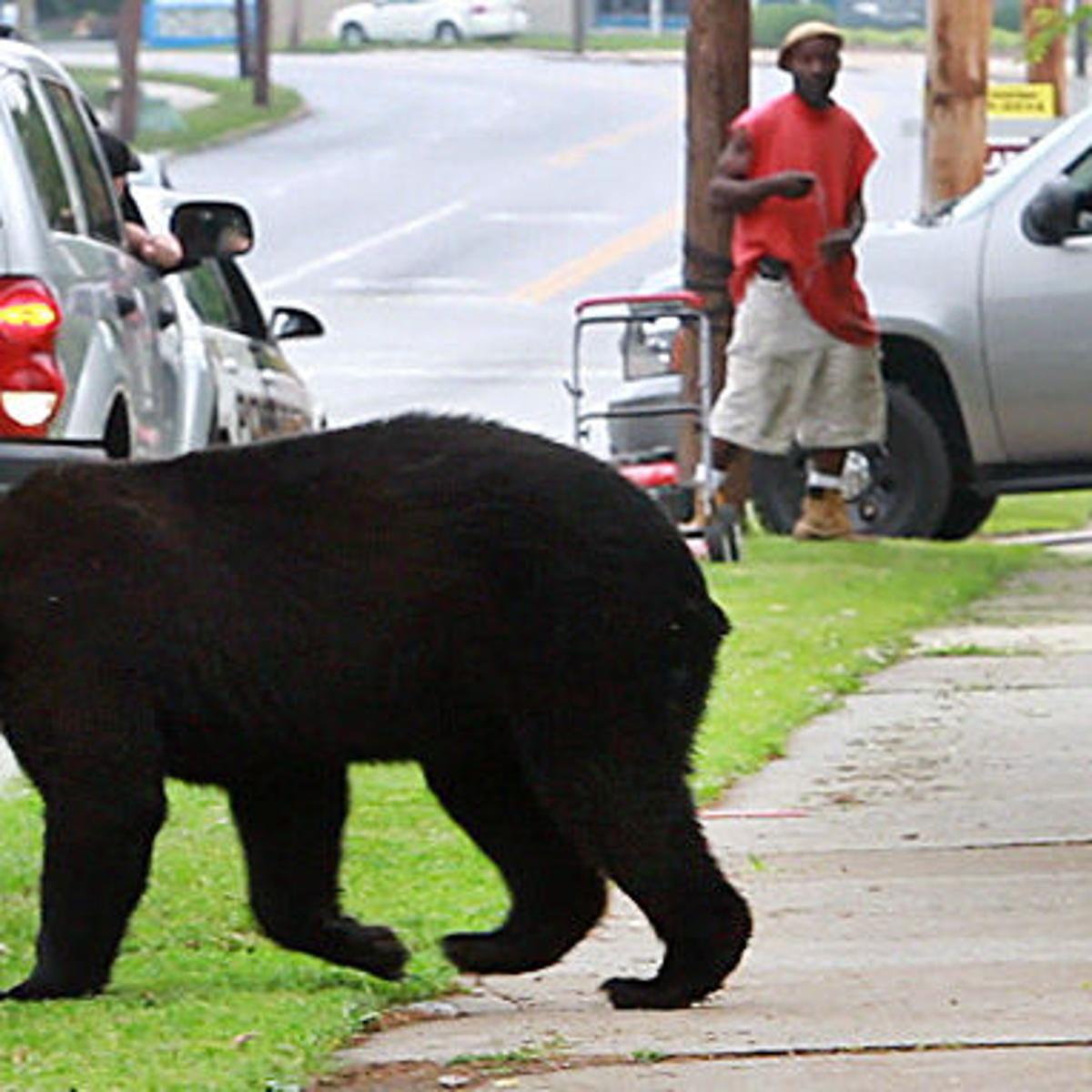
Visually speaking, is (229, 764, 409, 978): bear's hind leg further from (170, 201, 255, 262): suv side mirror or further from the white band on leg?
the white band on leg

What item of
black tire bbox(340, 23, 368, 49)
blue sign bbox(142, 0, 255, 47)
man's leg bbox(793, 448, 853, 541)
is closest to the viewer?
man's leg bbox(793, 448, 853, 541)

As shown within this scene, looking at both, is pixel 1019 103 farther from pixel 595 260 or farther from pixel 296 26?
pixel 296 26

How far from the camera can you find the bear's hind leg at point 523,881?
22.5 ft

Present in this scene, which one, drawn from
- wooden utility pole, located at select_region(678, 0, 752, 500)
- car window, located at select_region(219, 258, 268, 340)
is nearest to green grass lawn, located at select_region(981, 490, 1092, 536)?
wooden utility pole, located at select_region(678, 0, 752, 500)

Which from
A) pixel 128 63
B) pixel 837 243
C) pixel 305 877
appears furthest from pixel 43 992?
pixel 128 63

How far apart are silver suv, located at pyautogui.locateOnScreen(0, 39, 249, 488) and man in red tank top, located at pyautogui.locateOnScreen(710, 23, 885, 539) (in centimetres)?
373

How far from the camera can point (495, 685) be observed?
6.50 meters

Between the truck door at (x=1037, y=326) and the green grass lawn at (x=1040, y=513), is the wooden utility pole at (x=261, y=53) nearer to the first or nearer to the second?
the green grass lawn at (x=1040, y=513)

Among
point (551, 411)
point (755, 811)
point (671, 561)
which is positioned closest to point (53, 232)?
point (755, 811)

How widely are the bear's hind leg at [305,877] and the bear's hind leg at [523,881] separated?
149mm

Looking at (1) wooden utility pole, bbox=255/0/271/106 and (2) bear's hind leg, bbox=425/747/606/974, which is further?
(1) wooden utility pole, bbox=255/0/271/106

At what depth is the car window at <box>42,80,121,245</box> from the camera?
36.6 feet

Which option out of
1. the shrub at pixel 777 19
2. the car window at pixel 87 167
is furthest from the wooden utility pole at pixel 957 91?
the shrub at pixel 777 19

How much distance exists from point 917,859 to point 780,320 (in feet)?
23.0
